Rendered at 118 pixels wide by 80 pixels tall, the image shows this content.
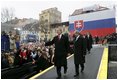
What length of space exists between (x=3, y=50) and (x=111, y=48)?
9.80 m

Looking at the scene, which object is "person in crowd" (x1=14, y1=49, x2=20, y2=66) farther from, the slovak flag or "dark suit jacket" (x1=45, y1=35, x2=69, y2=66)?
the slovak flag

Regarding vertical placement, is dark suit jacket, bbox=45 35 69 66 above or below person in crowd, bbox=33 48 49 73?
above

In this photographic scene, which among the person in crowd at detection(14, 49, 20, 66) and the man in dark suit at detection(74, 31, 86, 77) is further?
the person in crowd at detection(14, 49, 20, 66)

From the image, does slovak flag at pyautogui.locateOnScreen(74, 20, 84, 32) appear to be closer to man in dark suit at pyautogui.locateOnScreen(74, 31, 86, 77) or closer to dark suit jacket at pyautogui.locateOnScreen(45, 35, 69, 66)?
man in dark suit at pyautogui.locateOnScreen(74, 31, 86, 77)

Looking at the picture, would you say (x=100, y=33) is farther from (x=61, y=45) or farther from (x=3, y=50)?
(x=61, y=45)

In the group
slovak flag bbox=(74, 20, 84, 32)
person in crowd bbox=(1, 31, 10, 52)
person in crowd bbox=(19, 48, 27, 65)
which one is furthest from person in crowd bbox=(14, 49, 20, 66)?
slovak flag bbox=(74, 20, 84, 32)

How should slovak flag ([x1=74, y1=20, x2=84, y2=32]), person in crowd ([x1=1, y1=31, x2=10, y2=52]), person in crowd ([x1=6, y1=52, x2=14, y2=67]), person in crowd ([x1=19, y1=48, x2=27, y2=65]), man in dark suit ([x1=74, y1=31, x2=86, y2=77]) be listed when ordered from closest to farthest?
man in dark suit ([x1=74, y1=31, x2=86, y2=77]) → person in crowd ([x1=1, y1=31, x2=10, y2=52]) → person in crowd ([x1=6, y1=52, x2=14, y2=67]) → person in crowd ([x1=19, y1=48, x2=27, y2=65]) → slovak flag ([x1=74, y1=20, x2=84, y2=32])

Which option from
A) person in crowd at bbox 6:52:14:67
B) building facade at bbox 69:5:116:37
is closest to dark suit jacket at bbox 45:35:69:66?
person in crowd at bbox 6:52:14:67

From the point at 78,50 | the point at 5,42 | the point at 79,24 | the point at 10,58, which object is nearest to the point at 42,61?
the point at 10,58

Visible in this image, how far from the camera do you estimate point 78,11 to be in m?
45.5

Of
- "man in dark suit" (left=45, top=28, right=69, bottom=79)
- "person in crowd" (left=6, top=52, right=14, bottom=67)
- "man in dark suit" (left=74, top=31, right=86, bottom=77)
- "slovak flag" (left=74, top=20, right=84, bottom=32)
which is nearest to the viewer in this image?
"man in dark suit" (left=45, top=28, right=69, bottom=79)

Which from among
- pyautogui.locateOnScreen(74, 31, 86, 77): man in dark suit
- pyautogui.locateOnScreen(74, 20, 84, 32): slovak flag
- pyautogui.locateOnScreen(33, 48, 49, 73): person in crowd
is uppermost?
pyautogui.locateOnScreen(74, 20, 84, 32): slovak flag

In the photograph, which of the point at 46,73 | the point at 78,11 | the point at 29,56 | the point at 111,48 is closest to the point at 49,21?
the point at 78,11

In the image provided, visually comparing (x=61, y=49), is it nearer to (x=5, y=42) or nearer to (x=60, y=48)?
(x=60, y=48)
